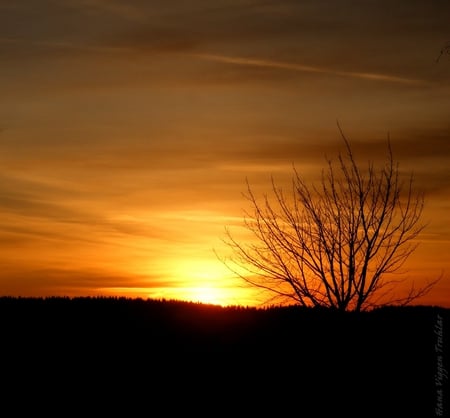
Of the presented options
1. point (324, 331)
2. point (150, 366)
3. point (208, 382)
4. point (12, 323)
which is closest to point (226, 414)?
point (208, 382)

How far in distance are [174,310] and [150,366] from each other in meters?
1.04

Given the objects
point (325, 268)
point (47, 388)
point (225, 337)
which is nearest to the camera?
point (47, 388)

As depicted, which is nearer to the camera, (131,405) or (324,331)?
(131,405)

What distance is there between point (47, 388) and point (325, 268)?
29.2 feet

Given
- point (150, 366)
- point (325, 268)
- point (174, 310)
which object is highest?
point (325, 268)

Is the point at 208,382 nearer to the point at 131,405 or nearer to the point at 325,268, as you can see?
the point at 131,405

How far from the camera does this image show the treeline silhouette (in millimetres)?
11062

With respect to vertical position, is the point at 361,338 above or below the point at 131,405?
above

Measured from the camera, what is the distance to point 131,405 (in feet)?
35.6

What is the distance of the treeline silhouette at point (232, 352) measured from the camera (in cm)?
1106

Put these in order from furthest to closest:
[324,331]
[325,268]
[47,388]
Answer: [325,268], [324,331], [47,388]

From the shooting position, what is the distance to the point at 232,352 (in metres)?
11.8

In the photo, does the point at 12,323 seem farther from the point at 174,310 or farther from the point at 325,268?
the point at 325,268

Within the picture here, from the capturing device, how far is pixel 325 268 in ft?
59.5
